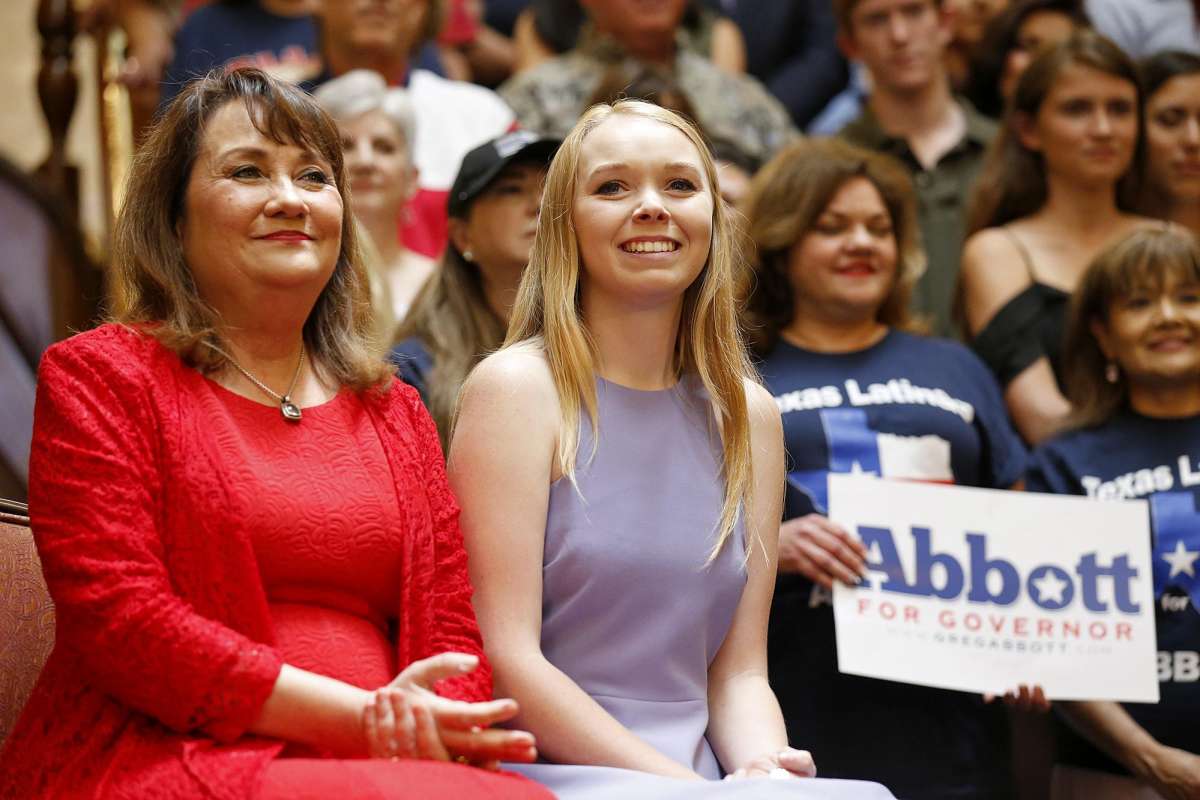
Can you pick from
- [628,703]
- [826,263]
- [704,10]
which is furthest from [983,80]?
[628,703]

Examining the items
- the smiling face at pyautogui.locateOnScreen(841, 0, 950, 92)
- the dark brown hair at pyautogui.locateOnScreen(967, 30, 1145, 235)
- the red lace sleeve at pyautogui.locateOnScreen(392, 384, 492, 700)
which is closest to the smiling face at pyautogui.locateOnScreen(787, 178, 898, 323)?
the dark brown hair at pyautogui.locateOnScreen(967, 30, 1145, 235)

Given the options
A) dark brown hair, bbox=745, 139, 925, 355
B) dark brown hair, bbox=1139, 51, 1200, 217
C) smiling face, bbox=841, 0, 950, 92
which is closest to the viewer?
dark brown hair, bbox=745, 139, 925, 355

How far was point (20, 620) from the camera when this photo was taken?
2404mm

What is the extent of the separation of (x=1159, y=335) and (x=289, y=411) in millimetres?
2052

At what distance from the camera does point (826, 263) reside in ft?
11.5

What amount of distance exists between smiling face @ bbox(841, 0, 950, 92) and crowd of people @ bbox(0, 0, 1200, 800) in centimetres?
72

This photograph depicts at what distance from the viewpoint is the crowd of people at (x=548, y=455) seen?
1964 mm

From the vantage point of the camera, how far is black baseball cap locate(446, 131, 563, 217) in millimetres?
3309

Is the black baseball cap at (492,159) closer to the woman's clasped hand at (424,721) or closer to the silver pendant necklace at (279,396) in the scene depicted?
the silver pendant necklace at (279,396)

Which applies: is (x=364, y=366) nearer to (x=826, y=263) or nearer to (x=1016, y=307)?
(x=826, y=263)

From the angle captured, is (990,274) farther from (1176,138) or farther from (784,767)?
(784,767)

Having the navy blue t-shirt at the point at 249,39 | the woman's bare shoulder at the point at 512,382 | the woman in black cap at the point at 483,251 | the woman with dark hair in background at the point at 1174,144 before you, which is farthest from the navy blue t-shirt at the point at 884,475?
the navy blue t-shirt at the point at 249,39

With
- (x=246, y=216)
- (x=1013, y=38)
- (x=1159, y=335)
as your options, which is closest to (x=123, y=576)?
(x=246, y=216)

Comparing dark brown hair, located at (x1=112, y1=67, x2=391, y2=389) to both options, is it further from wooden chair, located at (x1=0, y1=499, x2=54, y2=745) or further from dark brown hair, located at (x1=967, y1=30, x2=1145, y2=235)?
dark brown hair, located at (x1=967, y1=30, x2=1145, y2=235)
